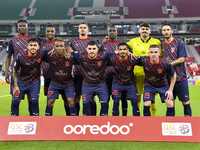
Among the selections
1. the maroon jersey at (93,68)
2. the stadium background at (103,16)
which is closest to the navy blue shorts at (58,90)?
the maroon jersey at (93,68)

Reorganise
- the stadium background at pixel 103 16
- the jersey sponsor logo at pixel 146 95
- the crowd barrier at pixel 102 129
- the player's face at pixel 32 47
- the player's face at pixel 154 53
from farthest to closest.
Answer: the stadium background at pixel 103 16, the player's face at pixel 32 47, the jersey sponsor logo at pixel 146 95, the player's face at pixel 154 53, the crowd barrier at pixel 102 129

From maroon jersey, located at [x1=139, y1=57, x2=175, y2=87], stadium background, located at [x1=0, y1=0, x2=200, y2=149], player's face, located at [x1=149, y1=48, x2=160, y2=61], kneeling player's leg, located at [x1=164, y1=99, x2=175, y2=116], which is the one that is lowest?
kneeling player's leg, located at [x1=164, y1=99, x2=175, y2=116]

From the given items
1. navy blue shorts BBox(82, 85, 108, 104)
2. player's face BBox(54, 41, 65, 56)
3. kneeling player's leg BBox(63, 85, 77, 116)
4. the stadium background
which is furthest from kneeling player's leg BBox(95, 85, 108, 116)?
the stadium background

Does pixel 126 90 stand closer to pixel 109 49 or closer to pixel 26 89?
pixel 109 49

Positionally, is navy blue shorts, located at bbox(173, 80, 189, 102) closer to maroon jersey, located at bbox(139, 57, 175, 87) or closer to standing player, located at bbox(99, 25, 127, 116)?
maroon jersey, located at bbox(139, 57, 175, 87)

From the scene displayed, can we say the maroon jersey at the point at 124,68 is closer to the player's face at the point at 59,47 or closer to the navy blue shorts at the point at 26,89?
the player's face at the point at 59,47

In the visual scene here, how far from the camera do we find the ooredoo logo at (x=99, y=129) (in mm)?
3324

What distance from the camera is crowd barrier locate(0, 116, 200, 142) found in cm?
328

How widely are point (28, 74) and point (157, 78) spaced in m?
2.56

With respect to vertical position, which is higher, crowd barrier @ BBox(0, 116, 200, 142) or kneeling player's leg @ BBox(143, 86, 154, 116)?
kneeling player's leg @ BBox(143, 86, 154, 116)

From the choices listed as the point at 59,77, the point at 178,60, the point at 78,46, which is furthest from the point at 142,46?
the point at 59,77

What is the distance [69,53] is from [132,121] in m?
1.84

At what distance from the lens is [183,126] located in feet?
10.8

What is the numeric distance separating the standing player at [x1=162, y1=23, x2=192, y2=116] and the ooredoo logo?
162 cm
